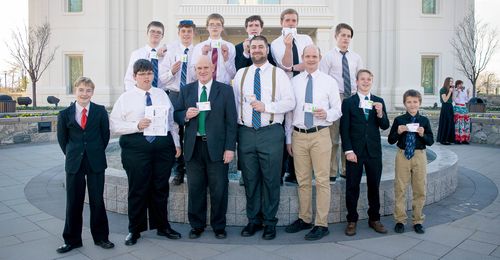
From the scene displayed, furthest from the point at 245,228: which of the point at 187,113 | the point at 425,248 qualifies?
the point at 425,248

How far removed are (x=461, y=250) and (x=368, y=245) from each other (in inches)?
38.9

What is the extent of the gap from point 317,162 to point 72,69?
25.1 metres

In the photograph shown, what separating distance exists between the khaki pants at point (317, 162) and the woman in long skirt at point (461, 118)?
10251 mm

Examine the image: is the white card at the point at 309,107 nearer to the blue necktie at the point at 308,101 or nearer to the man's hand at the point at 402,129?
the blue necktie at the point at 308,101

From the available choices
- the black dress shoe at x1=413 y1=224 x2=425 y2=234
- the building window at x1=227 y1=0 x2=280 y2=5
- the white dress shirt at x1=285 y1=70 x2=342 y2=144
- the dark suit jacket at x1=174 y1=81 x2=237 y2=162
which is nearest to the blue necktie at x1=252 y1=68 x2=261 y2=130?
the dark suit jacket at x1=174 y1=81 x2=237 y2=162

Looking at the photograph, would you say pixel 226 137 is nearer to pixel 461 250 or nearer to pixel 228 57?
pixel 228 57

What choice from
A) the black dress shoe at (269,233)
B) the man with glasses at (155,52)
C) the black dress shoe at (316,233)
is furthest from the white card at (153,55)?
the black dress shoe at (316,233)

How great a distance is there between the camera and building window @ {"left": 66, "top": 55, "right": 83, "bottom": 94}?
85.5 ft

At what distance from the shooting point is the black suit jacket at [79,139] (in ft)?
14.8

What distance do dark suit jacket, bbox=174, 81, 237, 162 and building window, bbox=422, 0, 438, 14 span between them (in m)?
25.2

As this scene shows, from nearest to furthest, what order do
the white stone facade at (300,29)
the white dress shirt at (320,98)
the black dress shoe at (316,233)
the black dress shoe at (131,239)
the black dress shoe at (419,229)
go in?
the black dress shoe at (131,239)
the black dress shoe at (316,233)
the white dress shirt at (320,98)
the black dress shoe at (419,229)
the white stone facade at (300,29)

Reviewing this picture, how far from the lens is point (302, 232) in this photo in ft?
17.0

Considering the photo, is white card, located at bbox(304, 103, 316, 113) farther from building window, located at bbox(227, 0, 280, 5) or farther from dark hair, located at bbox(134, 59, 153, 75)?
building window, located at bbox(227, 0, 280, 5)

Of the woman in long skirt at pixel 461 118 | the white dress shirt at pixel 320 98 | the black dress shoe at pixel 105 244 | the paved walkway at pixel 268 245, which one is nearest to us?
the paved walkway at pixel 268 245
